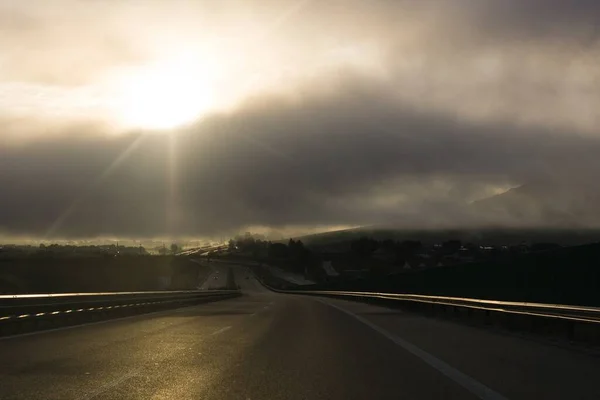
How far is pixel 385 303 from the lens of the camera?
44.9m

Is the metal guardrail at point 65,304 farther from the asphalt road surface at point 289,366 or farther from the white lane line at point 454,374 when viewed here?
the white lane line at point 454,374

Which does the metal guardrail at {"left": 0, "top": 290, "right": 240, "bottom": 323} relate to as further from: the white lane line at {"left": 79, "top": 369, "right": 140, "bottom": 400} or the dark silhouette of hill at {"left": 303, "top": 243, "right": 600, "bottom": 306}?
the dark silhouette of hill at {"left": 303, "top": 243, "right": 600, "bottom": 306}

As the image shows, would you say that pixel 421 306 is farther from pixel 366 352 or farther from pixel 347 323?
pixel 366 352

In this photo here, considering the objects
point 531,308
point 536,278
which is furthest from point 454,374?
point 536,278

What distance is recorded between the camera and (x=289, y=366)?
12438 millimetres

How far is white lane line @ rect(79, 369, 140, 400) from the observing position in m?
9.22

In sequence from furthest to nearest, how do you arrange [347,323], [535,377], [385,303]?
[385,303] → [347,323] → [535,377]

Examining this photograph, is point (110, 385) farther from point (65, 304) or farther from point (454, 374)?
point (65, 304)

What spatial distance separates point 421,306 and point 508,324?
42.9 ft

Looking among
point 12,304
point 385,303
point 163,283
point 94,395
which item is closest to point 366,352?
point 94,395

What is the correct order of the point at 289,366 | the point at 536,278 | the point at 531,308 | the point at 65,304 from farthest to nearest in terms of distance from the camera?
the point at 536,278
the point at 65,304
the point at 531,308
the point at 289,366

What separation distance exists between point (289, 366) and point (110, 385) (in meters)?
3.50

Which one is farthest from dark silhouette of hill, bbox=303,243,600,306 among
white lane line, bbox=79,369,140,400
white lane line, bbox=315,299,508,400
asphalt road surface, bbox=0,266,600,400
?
white lane line, bbox=79,369,140,400

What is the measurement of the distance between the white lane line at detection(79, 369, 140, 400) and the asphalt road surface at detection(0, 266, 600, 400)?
15 millimetres
